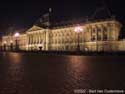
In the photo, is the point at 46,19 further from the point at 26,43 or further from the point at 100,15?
the point at 100,15

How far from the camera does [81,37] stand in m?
87.6

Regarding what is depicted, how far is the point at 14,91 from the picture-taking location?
22.3 ft

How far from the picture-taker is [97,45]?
260 ft

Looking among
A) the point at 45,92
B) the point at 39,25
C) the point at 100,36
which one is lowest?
the point at 45,92

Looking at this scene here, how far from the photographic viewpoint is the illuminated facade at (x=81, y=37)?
77438 mm

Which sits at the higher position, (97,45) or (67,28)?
(67,28)

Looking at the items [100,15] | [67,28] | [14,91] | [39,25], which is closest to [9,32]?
[39,25]

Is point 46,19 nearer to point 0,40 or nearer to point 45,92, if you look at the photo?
point 0,40

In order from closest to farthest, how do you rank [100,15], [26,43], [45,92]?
[45,92]
[100,15]
[26,43]

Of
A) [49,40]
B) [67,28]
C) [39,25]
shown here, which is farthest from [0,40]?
[67,28]

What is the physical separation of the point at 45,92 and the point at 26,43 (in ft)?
373

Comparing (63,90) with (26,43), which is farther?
(26,43)

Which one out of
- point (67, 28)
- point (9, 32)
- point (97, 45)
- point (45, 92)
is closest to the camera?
point (45, 92)

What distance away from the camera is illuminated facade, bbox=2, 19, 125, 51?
3049 inches
